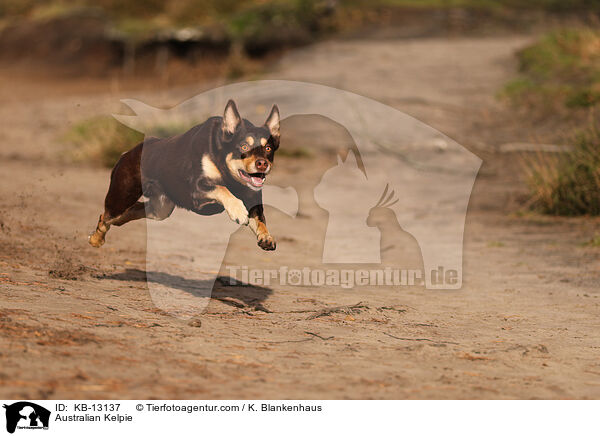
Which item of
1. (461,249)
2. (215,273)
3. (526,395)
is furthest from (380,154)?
(526,395)

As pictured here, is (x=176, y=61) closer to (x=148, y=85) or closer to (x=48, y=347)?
(x=148, y=85)

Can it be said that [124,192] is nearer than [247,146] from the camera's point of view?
No

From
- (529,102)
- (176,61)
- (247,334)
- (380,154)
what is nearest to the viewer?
(247,334)

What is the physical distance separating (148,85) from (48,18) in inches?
304

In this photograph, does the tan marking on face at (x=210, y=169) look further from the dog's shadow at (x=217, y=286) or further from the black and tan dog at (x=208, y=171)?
the dog's shadow at (x=217, y=286)

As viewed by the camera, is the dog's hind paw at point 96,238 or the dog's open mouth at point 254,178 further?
the dog's hind paw at point 96,238

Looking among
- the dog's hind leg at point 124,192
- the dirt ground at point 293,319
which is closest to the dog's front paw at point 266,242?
the dirt ground at point 293,319

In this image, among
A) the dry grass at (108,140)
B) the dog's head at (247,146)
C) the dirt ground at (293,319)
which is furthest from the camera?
the dry grass at (108,140)

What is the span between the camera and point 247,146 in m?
4.63

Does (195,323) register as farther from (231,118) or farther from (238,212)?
(231,118)

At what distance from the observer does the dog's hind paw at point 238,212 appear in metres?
4.64

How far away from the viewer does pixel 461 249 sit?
9539 millimetres
